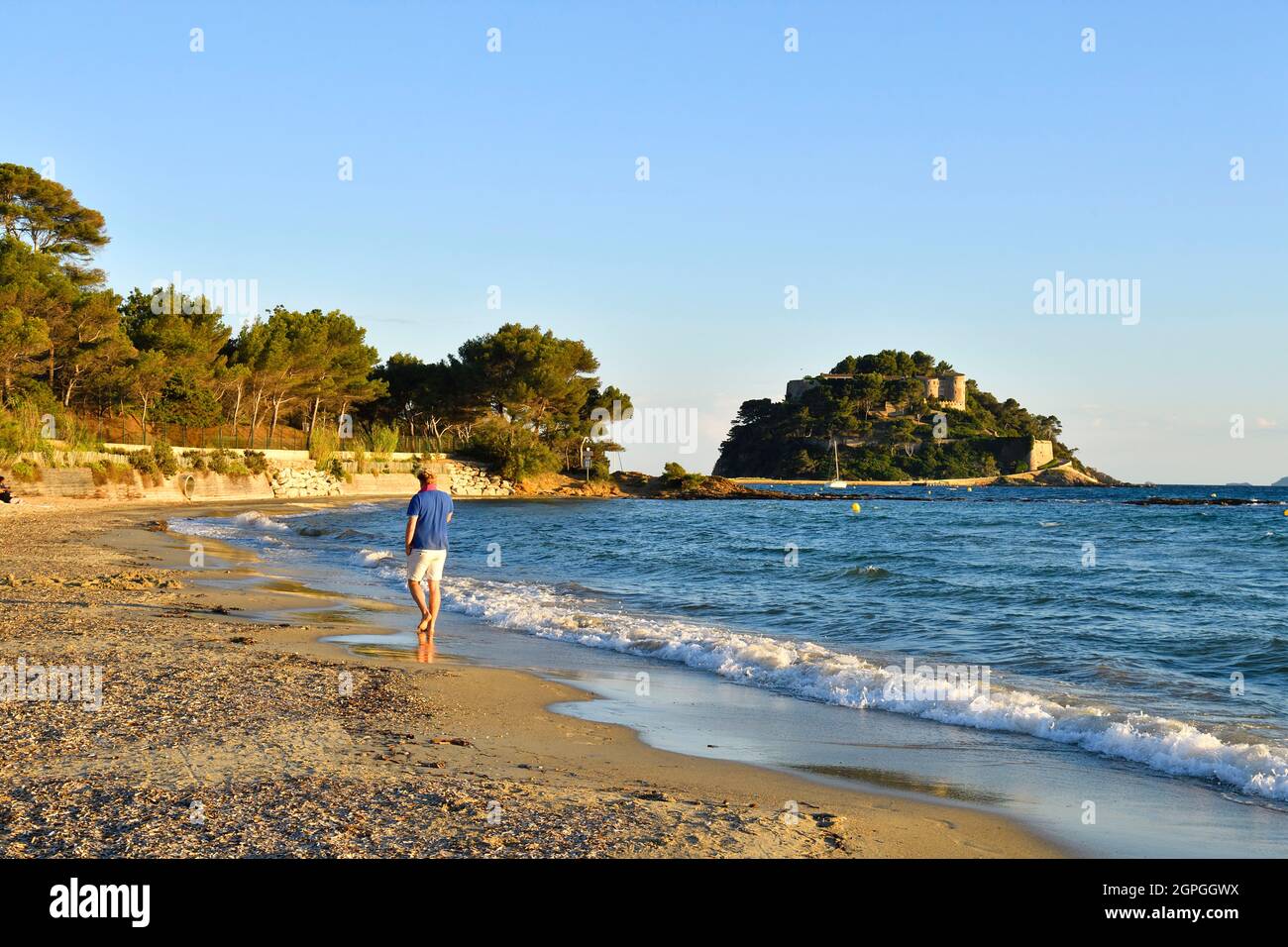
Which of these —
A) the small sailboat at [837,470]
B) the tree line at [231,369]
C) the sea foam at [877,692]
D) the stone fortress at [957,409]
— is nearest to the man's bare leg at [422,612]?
the sea foam at [877,692]

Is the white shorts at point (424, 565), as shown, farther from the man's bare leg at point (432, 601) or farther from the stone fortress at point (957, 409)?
the stone fortress at point (957, 409)

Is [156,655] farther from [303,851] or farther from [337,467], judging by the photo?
[337,467]

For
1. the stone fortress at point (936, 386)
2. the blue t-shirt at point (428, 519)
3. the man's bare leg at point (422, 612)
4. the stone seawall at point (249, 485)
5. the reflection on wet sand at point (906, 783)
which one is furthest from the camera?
the stone fortress at point (936, 386)

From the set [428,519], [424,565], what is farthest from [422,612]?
[428,519]

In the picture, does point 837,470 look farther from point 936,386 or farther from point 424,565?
point 424,565

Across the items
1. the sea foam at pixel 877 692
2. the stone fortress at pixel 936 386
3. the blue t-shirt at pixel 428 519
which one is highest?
the stone fortress at pixel 936 386

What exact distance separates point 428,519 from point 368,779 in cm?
660

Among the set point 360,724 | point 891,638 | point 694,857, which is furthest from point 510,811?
point 891,638

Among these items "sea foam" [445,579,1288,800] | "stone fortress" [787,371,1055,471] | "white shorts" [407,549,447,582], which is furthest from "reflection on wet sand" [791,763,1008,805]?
"stone fortress" [787,371,1055,471]

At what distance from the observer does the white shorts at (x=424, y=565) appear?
11.9m

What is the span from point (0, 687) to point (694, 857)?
5408 mm

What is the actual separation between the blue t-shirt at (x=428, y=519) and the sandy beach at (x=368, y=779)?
2.09 m

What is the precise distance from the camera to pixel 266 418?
69188mm

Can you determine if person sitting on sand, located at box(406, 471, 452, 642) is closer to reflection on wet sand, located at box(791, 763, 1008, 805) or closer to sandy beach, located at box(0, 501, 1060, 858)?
sandy beach, located at box(0, 501, 1060, 858)
